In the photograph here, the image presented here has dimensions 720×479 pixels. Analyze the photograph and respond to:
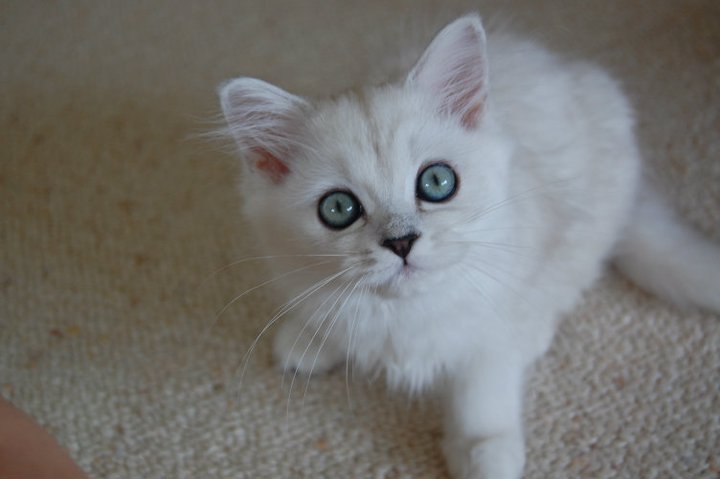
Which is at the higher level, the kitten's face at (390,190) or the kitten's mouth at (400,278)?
the kitten's face at (390,190)

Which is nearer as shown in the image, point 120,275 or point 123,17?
point 120,275

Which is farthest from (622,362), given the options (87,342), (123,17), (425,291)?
(123,17)

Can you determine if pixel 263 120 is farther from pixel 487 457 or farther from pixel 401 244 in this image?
pixel 487 457

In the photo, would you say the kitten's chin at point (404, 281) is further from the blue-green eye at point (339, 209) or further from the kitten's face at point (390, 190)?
the blue-green eye at point (339, 209)

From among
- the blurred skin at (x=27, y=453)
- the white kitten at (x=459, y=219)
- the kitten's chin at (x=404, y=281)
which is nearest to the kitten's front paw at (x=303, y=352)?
the white kitten at (x=459, y=219)

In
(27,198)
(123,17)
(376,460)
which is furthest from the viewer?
(123,17)

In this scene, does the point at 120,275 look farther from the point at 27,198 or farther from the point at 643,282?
the point at 643,282
